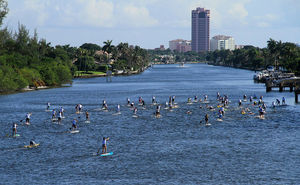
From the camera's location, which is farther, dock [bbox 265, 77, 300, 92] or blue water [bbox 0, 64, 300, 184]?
dock [bbox 265, 77, 300, 92]

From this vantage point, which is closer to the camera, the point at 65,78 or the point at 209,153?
the point at 209,153

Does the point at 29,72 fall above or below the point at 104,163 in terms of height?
above

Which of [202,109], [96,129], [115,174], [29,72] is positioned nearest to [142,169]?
[115,174]

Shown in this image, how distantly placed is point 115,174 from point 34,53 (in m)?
159

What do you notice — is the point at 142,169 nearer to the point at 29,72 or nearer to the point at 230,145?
the point at 230,145

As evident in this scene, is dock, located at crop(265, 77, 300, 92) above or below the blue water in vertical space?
above

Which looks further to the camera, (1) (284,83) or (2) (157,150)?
(1) (284,83)

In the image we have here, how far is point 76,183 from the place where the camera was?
46.1 meters

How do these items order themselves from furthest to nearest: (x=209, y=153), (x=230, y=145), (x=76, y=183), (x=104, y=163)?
(x=230, y=145) < (x=209, y=153) < (x=104, y=163) < (x=76, y=183)

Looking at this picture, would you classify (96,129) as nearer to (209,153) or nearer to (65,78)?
(209,153)

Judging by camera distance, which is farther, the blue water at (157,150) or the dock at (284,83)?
the dock at (284,83)

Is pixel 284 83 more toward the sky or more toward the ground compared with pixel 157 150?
more toward the sky

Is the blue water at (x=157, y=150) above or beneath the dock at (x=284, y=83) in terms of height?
beneath

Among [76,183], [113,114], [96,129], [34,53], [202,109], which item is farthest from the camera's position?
[34,53]
